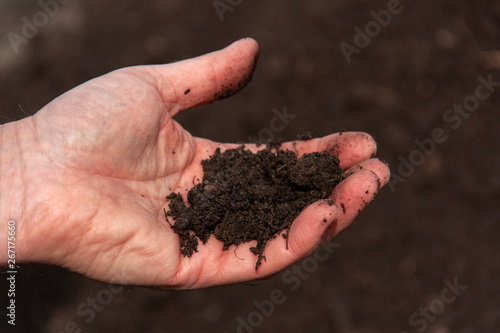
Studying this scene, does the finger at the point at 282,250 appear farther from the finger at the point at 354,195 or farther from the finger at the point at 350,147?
the finger at the point at 350,147

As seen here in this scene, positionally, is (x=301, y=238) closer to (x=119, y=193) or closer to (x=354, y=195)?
(x=354, y=195)

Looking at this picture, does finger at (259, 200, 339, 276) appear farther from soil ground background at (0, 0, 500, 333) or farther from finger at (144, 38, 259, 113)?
soil ground background at (0, 0, 500, 333)

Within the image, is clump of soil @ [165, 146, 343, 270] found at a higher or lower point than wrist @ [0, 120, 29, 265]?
lower

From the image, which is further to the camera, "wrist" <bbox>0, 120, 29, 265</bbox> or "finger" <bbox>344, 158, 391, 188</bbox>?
"finger" <bbox>344, 158, 391, 188</bbox>

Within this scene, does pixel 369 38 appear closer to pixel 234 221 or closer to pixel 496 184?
pixel 496 184

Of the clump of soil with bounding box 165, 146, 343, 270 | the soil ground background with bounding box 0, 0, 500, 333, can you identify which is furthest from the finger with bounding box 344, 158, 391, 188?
the soil ground background with bounding box 0, 0, 500, 333

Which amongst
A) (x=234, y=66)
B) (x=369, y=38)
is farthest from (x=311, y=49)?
(x=234, y=66)

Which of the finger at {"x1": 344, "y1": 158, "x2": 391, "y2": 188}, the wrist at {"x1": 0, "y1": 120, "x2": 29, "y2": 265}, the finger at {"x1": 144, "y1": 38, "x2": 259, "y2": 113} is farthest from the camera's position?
the finger at {"x1": 144, "y1": 38, "x2": 259, "y2": 113}
